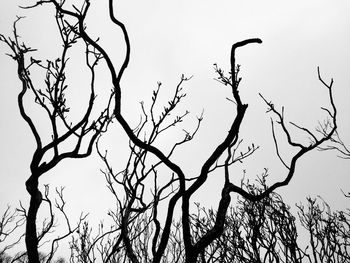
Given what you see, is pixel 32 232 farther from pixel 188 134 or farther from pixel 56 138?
pixel 188 134

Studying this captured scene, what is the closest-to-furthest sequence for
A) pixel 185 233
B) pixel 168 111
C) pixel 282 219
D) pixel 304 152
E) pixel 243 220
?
pixel 185 233 < pixel 304 152 < pixel 168 111 < pixel 282 219 < pixel 243 220

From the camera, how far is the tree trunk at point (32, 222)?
1919 millimetres

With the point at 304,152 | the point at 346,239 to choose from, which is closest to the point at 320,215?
the point at 346,239

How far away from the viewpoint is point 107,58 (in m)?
2.27

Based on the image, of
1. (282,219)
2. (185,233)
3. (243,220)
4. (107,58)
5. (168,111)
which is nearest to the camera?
(185,233)

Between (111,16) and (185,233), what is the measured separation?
1.75m

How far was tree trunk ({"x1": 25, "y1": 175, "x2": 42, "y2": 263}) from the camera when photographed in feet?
6.30

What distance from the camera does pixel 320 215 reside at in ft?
30.8

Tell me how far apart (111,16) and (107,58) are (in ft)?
1.34

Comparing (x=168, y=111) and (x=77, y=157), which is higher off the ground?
(x=168, y=111)

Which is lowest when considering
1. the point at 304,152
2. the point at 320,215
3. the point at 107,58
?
the point at 304,152

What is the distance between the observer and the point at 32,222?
203 centimetres

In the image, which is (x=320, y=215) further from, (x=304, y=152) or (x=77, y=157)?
(x=77, y=157)

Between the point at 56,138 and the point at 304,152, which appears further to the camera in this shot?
the point at 304,152
